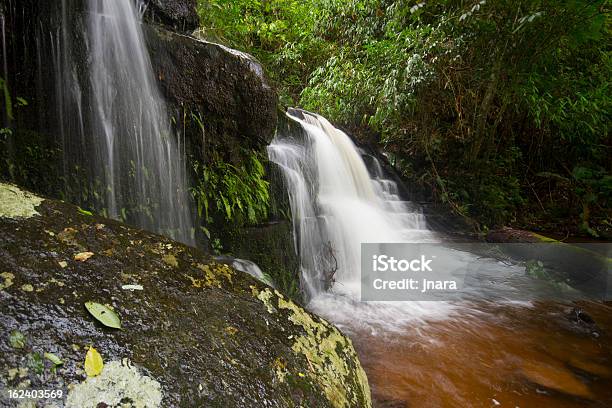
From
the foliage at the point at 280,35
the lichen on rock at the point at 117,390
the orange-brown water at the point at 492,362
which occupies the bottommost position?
the orange-brown water at the point at 492,362

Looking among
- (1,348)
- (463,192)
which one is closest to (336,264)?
(1,348)

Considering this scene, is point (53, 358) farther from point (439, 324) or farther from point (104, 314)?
point (439, 324)

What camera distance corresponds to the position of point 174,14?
12.1 ft

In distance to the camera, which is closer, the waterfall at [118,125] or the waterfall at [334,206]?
the waterfall at [118,125]

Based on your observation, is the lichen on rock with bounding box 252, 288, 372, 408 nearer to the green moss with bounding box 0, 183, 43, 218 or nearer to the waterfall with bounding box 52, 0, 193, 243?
the green moss with bounding box 0, 183, 43, 218

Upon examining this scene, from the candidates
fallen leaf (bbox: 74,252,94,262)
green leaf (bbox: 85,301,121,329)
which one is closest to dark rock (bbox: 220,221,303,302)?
fallen leaf (bbox: 74,252,94,262)

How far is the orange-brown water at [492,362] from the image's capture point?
2453 mm

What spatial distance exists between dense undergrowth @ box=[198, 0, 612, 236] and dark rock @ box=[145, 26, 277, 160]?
394cm

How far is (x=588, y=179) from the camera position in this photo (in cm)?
897

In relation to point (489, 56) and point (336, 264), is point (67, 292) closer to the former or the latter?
point (336, 264)

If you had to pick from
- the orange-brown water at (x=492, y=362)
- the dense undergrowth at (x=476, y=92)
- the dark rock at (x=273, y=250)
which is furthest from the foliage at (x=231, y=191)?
the dense undergrowth at (x=476, y=92)

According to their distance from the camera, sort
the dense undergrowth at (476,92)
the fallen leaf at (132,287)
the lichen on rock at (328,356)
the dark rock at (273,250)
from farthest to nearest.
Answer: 1. the dense undergrowth at (476,92)
2. the dark rock at (273,250)
3. the lichen on rock at (328,356)
4. the fallen leaf at (132,287)

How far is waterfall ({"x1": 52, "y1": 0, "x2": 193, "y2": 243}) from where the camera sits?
96.3 inches

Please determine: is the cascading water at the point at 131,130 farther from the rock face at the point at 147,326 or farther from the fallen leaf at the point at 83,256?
the fallen leaf at the point at 83,256
